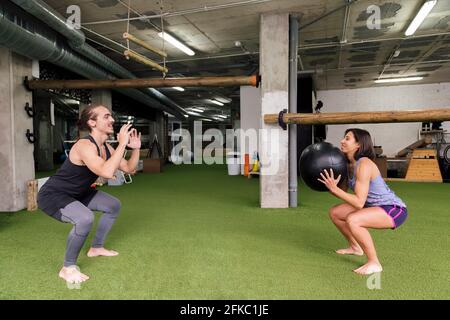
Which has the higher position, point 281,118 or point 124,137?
point 281,118

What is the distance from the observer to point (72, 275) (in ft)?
7.33

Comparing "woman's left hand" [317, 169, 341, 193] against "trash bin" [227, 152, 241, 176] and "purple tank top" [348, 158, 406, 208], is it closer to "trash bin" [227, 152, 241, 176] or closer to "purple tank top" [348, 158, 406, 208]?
"purple tank top" [348, 158, 406, 208]

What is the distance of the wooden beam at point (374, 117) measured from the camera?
3.48m

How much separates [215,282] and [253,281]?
28cm

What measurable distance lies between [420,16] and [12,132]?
23.1 ft

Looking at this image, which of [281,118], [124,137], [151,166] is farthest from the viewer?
[151,166]

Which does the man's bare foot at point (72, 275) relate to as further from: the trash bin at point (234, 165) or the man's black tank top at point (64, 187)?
the trash bin at point (234, 165)

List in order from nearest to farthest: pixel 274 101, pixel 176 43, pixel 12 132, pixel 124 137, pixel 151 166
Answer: pixel 124 137 < pixel 12 132 < pixel 274 101 < pixel 176 43 < pixel 151 166

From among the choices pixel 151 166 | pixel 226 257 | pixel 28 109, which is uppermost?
pixel 28 109

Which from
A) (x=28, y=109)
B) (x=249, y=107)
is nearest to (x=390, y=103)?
(x=249, y=107)

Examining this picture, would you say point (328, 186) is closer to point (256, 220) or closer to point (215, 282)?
point (215, 282)

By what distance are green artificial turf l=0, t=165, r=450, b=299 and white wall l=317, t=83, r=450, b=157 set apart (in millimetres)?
7635

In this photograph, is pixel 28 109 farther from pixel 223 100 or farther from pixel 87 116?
pixel 223 100

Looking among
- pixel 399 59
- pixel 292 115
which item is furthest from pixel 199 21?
pixel 399 59
